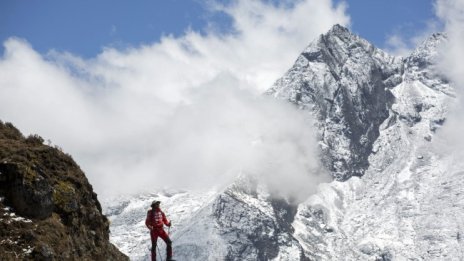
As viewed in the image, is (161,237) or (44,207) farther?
(161,237)

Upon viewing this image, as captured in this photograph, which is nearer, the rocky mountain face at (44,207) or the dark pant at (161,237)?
the rocky mountain face at (44,207)

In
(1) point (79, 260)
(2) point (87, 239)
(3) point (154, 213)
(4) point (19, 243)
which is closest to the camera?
(4) point (19, 243)

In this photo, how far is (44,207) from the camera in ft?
93.4

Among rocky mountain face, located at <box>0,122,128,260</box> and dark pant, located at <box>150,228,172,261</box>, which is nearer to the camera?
rocky mountain face, located at <box>0,122,128,260</box>

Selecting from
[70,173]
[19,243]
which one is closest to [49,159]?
[70,173]

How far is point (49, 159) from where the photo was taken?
31.1 meters

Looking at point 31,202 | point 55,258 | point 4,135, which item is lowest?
point 55,258

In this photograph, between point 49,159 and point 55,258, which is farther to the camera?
point 49,159

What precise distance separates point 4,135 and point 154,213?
6.93 metres

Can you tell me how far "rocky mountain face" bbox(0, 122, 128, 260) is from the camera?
88.3 feet

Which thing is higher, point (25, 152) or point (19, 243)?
point (25, 152)

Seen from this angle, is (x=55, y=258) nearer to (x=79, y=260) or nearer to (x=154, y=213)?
(x=79, y=260)

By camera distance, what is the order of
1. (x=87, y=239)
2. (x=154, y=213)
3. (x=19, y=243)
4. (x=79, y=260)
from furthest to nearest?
(x=154, y=213) < (x=87, y=239) < (x=79, y=260) < (x=19, y=243)

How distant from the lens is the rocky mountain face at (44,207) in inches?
1059
